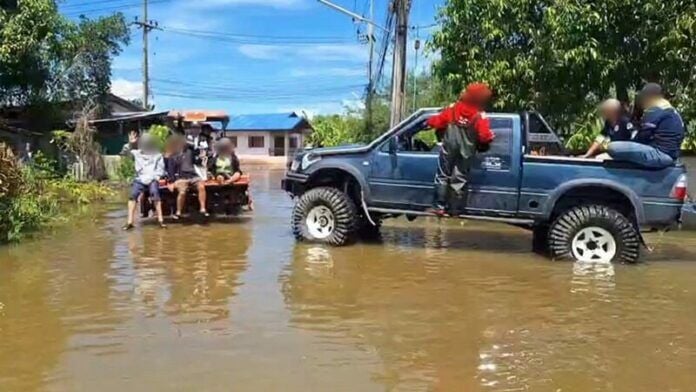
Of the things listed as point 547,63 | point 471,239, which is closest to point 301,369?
point 471,239

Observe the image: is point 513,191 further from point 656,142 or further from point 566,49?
point 566,49

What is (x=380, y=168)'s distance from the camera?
1038cm

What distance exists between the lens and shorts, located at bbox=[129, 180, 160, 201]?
12422 mm

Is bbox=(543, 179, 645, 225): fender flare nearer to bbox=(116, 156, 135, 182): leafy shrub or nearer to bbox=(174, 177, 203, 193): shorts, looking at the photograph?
bbox=(174, 177, 203, 193): shorts

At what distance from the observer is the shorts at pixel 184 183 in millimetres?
12805

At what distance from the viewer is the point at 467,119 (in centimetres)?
952

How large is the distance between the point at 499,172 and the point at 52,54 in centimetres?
1842

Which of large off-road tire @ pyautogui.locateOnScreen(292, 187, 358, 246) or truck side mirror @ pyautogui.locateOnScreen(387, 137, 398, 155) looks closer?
truck side mirror @ pyautogui.locateOnScreen(387, 137, 398, 155)

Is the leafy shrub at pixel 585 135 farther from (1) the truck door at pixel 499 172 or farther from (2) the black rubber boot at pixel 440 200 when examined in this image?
(2) the black rubber boot at pixel 440 200

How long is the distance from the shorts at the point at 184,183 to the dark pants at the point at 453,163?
4.69 metres

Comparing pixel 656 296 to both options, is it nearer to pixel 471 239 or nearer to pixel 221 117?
pixel 471 239

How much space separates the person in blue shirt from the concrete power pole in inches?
379

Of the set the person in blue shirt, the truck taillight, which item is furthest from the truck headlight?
the truck taillight

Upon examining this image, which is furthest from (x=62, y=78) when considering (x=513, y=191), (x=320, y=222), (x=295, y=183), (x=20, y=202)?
(x=513, y=191)
